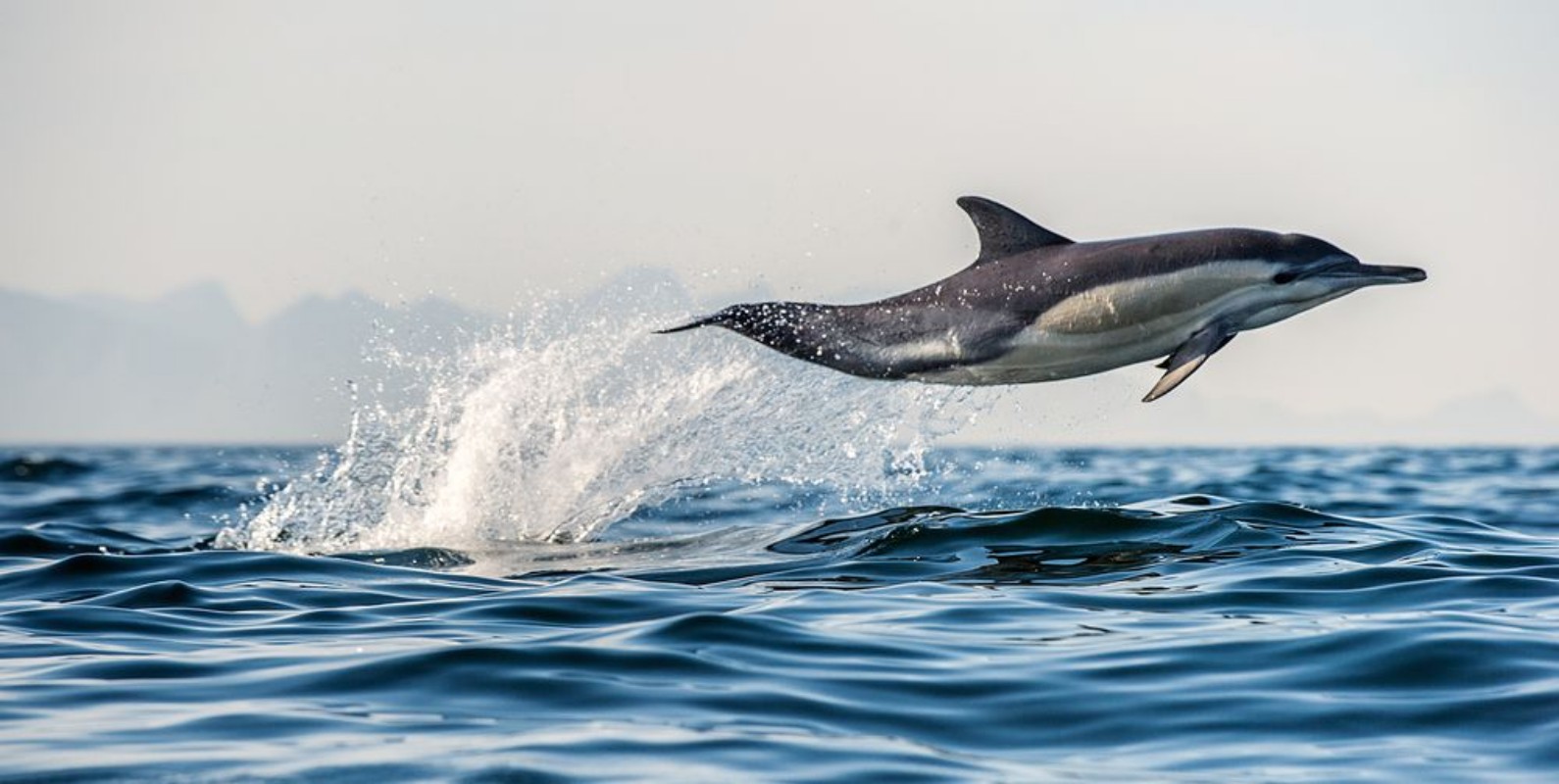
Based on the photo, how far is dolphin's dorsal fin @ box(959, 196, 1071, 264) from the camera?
11.1m

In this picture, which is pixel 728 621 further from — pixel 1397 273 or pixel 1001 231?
pixel 1397 273

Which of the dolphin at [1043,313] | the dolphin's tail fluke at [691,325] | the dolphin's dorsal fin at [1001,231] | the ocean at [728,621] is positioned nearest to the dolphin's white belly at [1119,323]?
the dolphin at [1043,313]

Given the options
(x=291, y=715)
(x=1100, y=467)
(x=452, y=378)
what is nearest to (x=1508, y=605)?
(x=291, y=715)

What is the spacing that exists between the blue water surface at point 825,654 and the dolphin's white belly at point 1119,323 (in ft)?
3.39

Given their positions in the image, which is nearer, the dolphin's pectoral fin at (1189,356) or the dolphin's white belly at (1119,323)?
the dolphin's pectoral fin at (1189,356)

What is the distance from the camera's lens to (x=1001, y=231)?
1119cm

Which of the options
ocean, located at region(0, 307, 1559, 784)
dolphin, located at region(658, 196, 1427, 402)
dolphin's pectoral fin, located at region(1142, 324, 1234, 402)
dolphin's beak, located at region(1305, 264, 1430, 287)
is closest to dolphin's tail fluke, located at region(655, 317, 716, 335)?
dolphin, located at region(658, 196, 1427, 402)

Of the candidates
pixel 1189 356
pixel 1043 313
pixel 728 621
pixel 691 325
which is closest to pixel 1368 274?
pixel 1189 356

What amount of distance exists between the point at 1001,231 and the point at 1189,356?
4.28ft

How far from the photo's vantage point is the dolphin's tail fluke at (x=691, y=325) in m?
10.7

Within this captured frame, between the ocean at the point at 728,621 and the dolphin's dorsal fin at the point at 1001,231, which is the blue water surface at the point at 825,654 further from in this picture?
the dolphin's dorsal fin at the point at 1001,231

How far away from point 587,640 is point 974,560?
3.40m

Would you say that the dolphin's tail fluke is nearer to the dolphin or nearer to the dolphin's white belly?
the dolphin

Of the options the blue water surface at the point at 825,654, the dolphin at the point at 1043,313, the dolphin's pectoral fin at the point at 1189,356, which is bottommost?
the blue water surface at the point at 825,654
